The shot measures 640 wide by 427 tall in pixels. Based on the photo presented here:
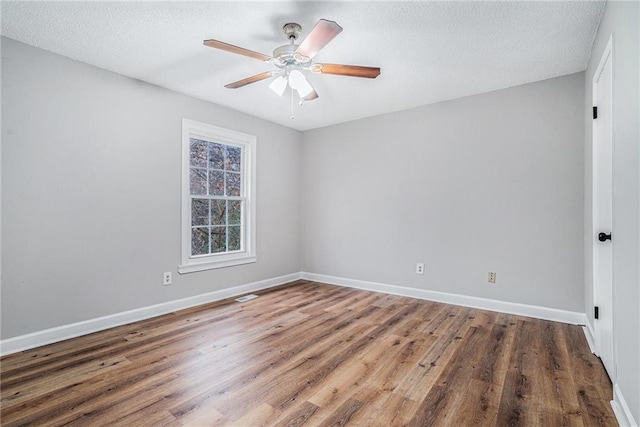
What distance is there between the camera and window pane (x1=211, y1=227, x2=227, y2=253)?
386 cm

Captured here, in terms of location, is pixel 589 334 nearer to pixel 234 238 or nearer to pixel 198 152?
pixel 234 238

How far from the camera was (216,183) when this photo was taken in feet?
12.8

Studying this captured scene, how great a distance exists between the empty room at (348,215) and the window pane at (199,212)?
54 mm

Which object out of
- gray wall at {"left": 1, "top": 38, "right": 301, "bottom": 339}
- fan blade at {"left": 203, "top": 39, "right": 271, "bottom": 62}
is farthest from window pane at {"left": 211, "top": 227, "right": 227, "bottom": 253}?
fan blade at {"left": 203, "top": 39, "right": 271, "bottom": 62}

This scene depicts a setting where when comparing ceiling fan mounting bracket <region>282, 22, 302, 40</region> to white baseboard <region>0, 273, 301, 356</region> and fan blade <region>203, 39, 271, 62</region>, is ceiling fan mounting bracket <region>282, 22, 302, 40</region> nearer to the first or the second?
fan blade <region>203, 39, 271, 62</region>

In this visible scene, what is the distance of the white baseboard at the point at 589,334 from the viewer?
7.82ft

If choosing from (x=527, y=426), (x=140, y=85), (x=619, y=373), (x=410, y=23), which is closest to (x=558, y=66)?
(x=410, y=23)

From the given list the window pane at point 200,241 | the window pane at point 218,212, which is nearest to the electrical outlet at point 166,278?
the window pane at point 200,241

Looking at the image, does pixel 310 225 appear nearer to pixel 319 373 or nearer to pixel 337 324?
pixel 337 324

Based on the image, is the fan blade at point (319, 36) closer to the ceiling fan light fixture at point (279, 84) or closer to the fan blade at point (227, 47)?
the fan blade at point (227, 47)

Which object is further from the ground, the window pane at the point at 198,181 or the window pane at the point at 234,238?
the window pane at the point at 198,181

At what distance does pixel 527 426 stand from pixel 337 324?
66.5 inches

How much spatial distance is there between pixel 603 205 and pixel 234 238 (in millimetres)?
3787

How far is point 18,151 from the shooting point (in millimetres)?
2412
